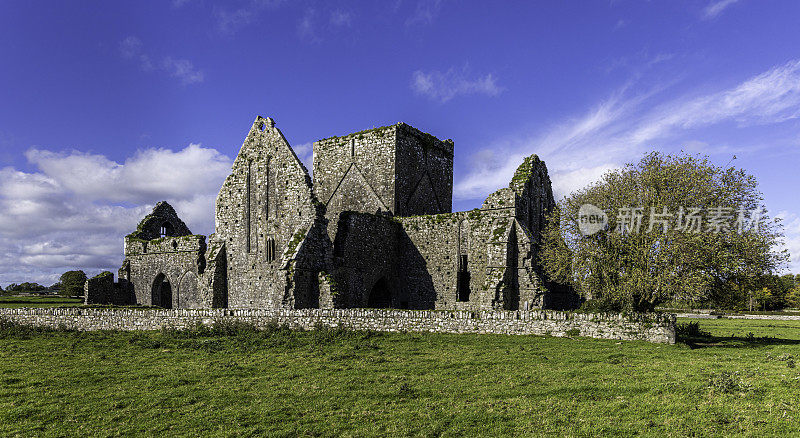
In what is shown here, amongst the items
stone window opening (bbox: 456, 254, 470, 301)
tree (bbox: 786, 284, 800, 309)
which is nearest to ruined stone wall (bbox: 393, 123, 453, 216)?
stone window opening (bbox: 456, 254, 470, 301)

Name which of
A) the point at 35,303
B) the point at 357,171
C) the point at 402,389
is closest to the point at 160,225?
the point at 35,303

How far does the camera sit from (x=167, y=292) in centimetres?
4319

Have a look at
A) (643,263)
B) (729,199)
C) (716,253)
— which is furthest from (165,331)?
(729,199)

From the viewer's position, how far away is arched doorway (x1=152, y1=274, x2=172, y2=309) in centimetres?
4141

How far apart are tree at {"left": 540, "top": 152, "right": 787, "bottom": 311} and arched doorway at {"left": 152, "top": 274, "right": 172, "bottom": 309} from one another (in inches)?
1263

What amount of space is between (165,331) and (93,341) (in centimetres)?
303

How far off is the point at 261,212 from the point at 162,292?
16925 mm

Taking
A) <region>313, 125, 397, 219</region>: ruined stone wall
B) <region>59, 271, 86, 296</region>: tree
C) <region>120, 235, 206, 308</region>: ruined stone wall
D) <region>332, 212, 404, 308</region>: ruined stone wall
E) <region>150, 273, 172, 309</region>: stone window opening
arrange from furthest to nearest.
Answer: <region>59, 271, 86, 296</region>: tree → <region>150, 273, 172, 309</region>: stone window opening → <region>120, 235, 206, 308</region>: ruined stone wall → <region>313, 125, 397, 219</region>: ruined stone wall → <region>332, 212, 404, 308</region>: ruined stone wall

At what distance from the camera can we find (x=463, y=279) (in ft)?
98.9

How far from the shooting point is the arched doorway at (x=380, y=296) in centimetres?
3211

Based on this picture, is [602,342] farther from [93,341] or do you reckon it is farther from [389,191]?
[93,341]

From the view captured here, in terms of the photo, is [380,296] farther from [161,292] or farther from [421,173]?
[161,292]

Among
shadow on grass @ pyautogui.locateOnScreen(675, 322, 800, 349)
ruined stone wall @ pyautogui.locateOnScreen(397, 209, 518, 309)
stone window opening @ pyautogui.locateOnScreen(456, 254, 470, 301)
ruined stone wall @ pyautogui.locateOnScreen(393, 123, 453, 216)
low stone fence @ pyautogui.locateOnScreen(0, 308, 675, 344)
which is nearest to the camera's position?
low stone fence @ pyautogui.locateOnScreen(0, 308, 675, 344)

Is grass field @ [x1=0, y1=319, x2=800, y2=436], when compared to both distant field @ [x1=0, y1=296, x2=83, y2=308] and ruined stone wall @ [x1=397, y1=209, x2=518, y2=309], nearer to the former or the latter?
ruined stone wall @ [x1=397, y1=209, x2=518, y2=309]
